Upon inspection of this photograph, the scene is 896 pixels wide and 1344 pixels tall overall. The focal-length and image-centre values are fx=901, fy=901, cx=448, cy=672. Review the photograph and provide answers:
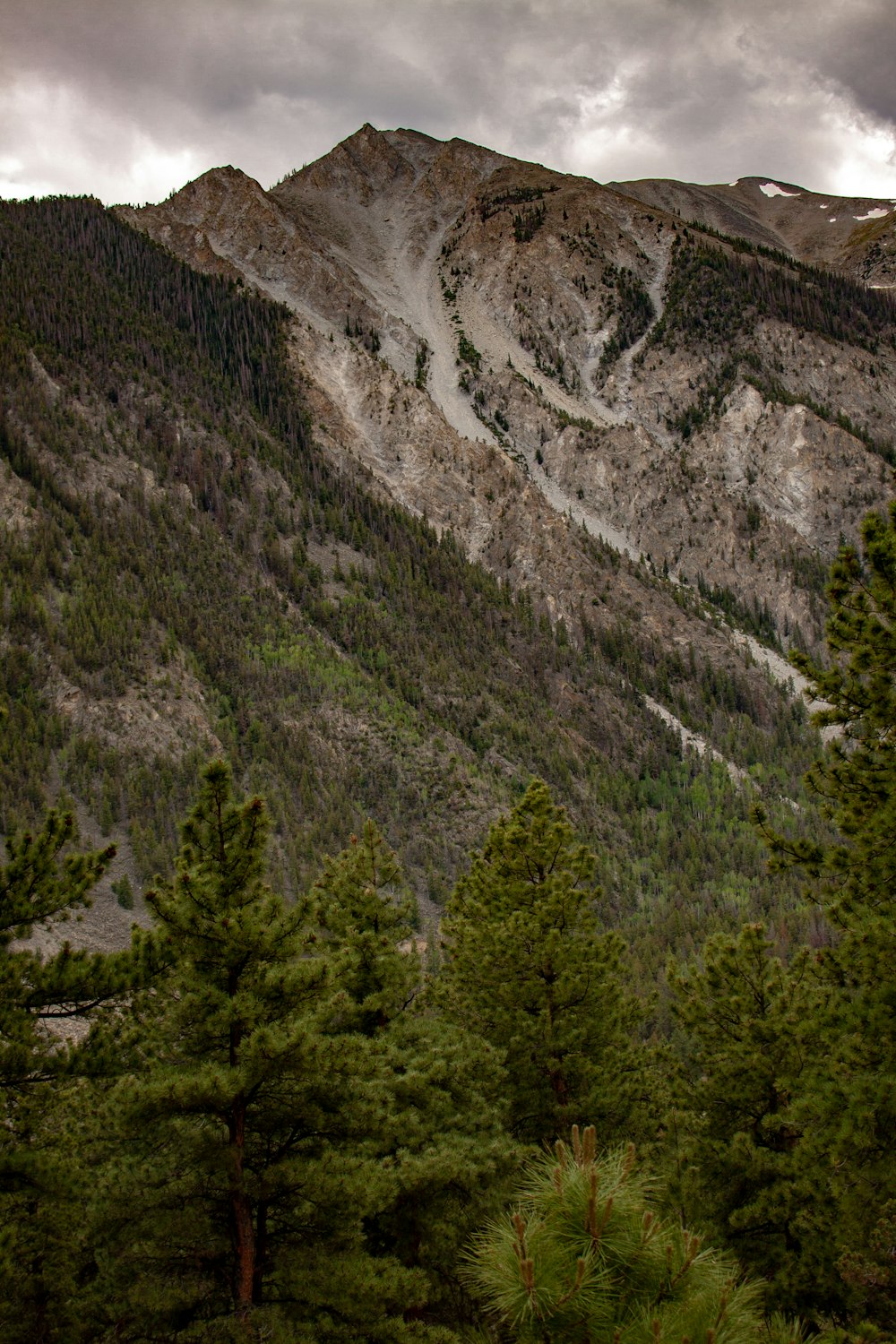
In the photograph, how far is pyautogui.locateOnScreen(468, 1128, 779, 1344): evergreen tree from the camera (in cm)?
476

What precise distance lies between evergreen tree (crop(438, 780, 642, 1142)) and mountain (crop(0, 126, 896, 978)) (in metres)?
51.3

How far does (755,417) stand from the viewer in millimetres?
179750

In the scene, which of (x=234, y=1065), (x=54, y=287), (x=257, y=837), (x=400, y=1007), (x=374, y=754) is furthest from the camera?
(x=54, y=287)

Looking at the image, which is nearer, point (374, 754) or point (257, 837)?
point (257, 837)

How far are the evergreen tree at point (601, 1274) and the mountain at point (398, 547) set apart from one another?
63.0 metres

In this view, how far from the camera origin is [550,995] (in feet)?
56.3

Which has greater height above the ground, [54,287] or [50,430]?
[54,287]

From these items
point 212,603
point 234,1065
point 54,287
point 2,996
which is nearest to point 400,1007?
point 234,1065

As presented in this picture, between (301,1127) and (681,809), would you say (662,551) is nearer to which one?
(681,809)

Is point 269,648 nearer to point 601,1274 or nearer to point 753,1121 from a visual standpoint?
point 753,1121

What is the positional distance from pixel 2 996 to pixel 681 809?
117940 mm

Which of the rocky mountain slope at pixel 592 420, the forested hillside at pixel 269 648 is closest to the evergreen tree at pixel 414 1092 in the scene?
the forested hillside at pixel 269 648

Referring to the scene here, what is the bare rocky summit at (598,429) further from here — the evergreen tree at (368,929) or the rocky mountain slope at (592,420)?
the evergreen tree at (368,929)

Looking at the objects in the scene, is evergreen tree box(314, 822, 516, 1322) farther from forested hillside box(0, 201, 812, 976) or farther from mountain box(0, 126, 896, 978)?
forested hillside box(0, 201, 812, 976)
